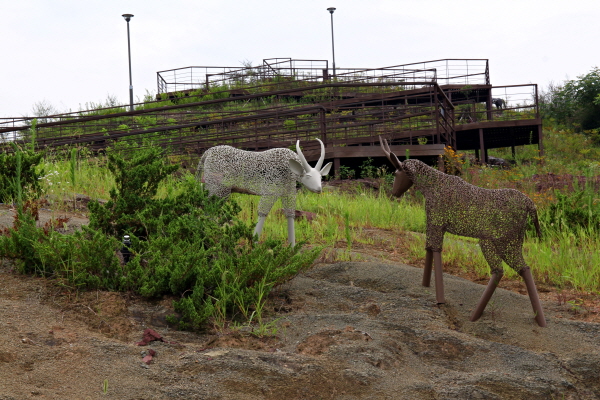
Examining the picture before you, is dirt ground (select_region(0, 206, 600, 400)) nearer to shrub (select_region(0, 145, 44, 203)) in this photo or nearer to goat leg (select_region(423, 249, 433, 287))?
goat leg (select_region(423, 249, 433, 287))

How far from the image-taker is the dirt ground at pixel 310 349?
2986 millimetres

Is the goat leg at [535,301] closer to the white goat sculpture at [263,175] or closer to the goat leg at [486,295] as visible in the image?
the goat leg at [486,295]

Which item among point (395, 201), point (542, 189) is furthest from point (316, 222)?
point (542, 189)

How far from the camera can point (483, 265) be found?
5.82m

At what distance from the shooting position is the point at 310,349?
3.51 metres

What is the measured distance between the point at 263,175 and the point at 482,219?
93.5 inches

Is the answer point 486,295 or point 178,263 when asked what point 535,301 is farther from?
point 178,263

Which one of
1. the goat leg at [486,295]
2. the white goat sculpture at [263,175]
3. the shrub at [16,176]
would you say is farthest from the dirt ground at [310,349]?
the shrub at [16,176]

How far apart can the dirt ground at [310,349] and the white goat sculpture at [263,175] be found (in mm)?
1299

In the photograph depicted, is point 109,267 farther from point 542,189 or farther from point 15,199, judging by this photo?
point 542,189

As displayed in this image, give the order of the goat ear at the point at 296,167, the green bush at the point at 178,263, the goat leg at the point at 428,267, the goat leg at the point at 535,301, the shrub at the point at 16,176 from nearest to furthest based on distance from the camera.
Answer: the green bush at the point at 178,263, the goat leg at the point at 535,301, the goat leg at the point at 428,267, the goat ear at the point at 296,167, the shrub at the point at 16,176

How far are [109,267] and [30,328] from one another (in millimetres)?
848

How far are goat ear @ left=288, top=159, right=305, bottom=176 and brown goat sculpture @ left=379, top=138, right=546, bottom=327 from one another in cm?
124

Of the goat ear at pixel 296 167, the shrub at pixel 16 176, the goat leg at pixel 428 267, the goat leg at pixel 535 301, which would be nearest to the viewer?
the goat leg at pixel 535 301
